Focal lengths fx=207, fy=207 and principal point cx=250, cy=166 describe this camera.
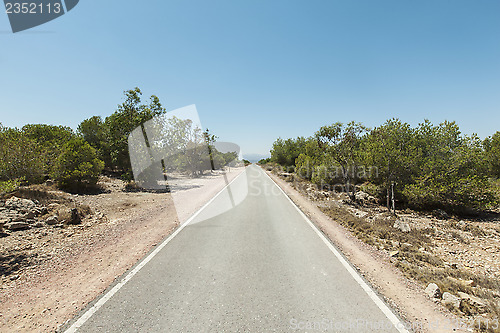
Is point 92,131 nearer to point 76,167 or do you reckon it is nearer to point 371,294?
point 76,167

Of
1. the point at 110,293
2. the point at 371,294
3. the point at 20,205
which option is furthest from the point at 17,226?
the point at 371,294

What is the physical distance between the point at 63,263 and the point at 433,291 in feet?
30.2

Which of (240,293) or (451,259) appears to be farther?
(451,259)

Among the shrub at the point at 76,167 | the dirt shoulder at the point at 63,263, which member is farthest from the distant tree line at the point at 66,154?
the dirt shoulder at the point at 63,263

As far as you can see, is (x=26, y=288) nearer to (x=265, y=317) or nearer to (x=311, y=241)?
(x=265, y=317)

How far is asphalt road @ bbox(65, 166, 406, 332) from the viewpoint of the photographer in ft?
11.2

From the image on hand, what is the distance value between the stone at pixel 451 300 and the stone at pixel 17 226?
1340 cm

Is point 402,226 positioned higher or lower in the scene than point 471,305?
lower

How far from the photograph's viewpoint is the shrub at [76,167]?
730 inches

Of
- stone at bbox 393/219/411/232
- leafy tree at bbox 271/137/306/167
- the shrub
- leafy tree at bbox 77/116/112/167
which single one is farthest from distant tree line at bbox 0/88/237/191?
leafy tree at bbox 271/137/306/167

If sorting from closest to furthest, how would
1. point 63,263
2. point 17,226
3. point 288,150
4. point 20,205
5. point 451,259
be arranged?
point 63,263 < point 451,259 < point 17,226 < point 20,205 < point 288,150

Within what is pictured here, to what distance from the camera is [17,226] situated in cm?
801

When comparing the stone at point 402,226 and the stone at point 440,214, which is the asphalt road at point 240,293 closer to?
the stone at point 402,226

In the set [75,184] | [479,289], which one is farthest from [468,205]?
[75,184]
